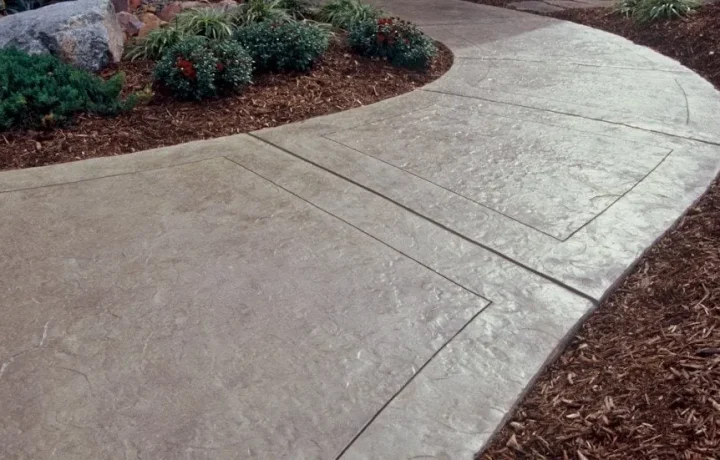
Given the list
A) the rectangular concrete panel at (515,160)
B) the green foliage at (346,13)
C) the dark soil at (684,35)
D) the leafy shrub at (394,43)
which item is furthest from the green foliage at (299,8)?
the dark soil at (684,35)

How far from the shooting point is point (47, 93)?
15.8ft

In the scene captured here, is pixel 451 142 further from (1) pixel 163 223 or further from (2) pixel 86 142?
(2) pixel 86 142

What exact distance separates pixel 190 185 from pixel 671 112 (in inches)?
149

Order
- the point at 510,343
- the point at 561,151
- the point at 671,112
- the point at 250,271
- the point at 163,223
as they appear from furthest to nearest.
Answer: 1. the point at 671,112
2. the point at 561,151
3. the point at 163,223
4. the point at 250,271
5. the point at 510,343

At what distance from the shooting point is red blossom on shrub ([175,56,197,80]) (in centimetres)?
512

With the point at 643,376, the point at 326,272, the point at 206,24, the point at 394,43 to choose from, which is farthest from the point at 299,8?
the point at 643,376

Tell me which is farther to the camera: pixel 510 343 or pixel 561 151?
pixel 561 151

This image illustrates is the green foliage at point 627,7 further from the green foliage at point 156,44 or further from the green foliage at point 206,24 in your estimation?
the green foliage at point 156,44

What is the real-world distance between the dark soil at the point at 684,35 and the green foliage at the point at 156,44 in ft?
16.6

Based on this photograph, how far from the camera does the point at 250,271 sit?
320 cm

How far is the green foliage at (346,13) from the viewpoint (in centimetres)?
711

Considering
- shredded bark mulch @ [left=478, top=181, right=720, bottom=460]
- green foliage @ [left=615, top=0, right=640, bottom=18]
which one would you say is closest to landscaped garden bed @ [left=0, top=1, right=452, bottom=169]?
shredded bark mulch @ [left=478, top=181, right=720, bottom=460]

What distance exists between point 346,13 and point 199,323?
17.2ft

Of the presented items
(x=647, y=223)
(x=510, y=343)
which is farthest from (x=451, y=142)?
(x=510, y=343)
